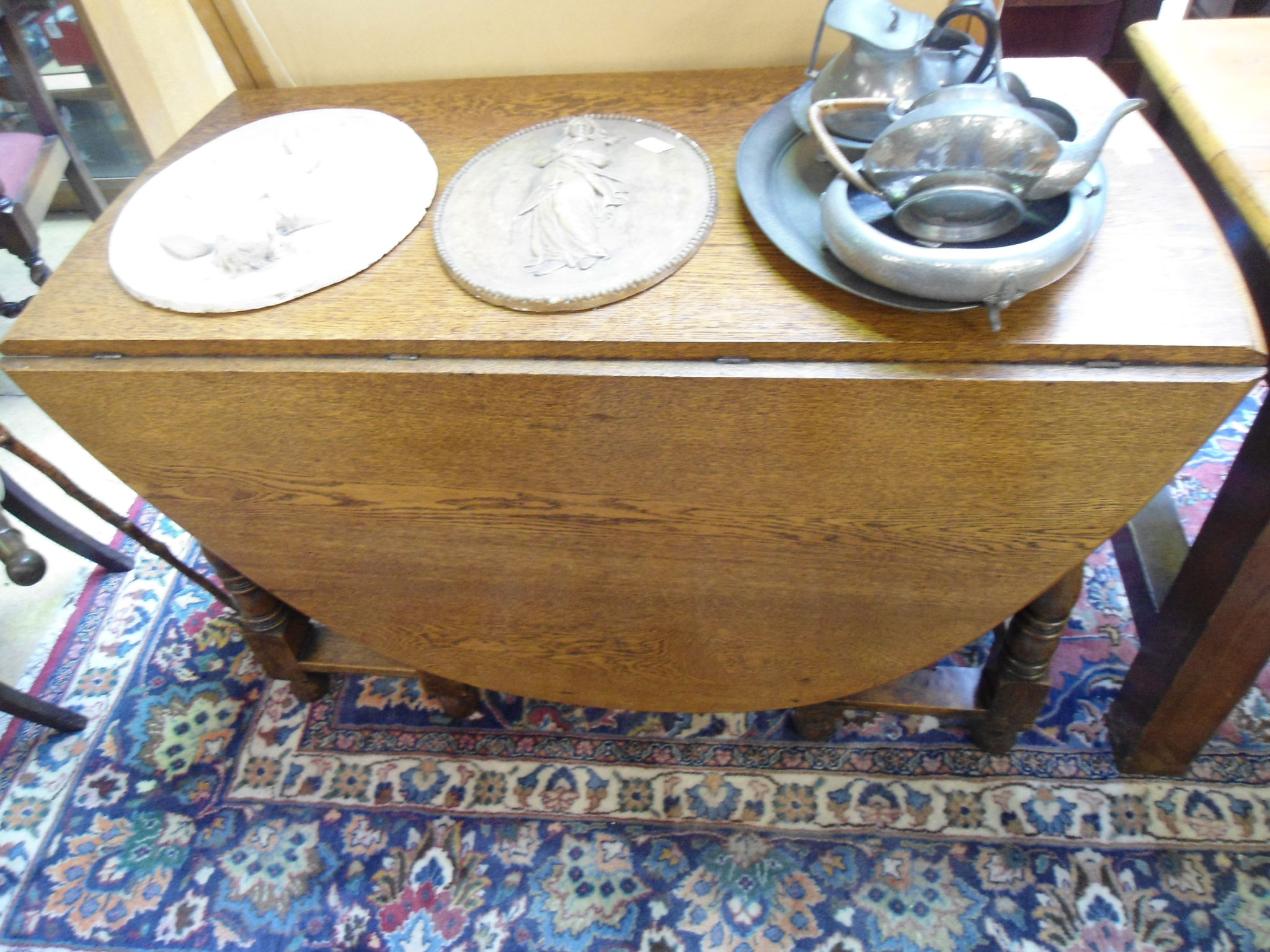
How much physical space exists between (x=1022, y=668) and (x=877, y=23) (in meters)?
0.85

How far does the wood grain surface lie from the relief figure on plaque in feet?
0.47

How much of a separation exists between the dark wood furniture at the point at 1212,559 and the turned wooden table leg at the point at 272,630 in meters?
1.30

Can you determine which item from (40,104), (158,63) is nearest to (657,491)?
(40,104)

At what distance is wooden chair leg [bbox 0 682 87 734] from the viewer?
1.34 metres

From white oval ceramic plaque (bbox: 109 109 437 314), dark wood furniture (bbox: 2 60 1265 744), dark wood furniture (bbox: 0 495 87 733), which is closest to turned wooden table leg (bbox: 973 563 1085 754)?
dark wood furniture (bbox: 2 60 1265 744)

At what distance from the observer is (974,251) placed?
74 cm

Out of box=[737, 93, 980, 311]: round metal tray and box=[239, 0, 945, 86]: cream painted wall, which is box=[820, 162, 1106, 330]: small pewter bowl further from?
box=[239, 0, 945, 86]: cream painted wall

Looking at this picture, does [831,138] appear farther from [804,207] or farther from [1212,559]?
[1212,559]

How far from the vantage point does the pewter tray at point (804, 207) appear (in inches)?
30.9

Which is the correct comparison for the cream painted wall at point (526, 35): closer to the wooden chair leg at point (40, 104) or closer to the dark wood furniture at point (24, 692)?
the dark wood furniture at point (24, 692)

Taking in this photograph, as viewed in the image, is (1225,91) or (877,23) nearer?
(877,23)

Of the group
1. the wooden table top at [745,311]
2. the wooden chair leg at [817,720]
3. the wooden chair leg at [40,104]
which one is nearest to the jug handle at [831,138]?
the wooden table top at [745,311]

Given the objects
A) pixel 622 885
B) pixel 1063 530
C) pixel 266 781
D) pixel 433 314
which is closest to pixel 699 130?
pixel 433 314

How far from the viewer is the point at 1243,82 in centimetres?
96
